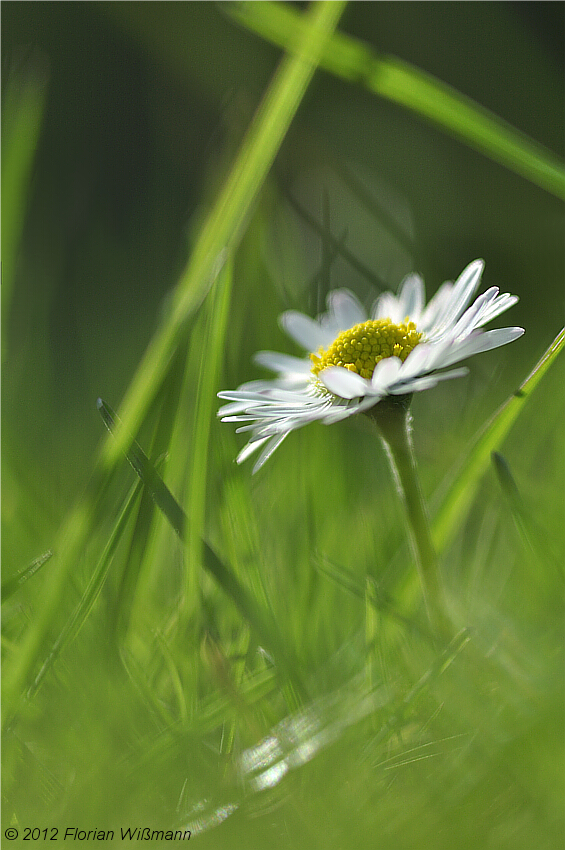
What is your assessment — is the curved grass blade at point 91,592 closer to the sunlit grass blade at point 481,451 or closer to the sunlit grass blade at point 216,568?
the sunlit grass blade at point 216,568

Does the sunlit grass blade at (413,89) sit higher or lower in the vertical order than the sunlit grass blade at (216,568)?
higher

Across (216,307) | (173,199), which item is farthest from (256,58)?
(216,307)

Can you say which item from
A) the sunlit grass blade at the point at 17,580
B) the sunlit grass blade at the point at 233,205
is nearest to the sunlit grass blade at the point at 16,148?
the sunlit grass blade at the point at 233,205

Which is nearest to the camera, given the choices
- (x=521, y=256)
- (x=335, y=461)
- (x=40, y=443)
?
(x=335, y=461)

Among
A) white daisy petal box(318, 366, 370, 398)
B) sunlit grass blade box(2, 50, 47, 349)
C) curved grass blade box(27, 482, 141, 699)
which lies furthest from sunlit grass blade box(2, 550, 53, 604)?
sunlit grass blade box(2, 50, 47, 349)

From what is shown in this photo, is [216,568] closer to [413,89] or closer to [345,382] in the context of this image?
[345,382]

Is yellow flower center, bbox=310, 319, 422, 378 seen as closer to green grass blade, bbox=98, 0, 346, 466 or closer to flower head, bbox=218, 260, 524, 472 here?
flower head, bbox=218, 260, 524, 472

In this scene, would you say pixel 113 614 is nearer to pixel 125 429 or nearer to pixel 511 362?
pixel 125 429
